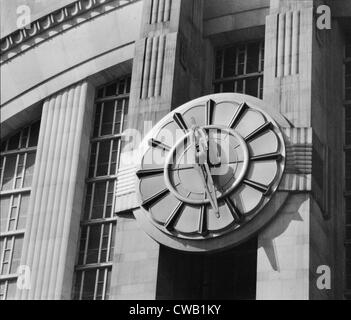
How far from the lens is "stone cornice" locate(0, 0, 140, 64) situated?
5312 cm

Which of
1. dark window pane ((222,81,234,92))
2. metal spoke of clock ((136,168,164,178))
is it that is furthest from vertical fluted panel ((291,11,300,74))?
metal spoke of clock ((136,168,164,178))

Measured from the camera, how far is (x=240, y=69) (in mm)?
49312

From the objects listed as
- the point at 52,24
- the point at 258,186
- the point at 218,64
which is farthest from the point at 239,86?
the point at 52,24

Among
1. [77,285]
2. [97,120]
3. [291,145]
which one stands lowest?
[77,285]

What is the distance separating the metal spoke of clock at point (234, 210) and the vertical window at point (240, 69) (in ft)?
21.8

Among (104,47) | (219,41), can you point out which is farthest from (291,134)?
(104,47)

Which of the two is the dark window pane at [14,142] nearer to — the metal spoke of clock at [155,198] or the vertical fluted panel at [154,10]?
the vertical fluted panel at [154,10]

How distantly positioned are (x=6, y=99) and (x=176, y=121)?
39.0ft

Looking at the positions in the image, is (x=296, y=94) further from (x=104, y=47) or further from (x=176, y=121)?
(x=104, y=47)

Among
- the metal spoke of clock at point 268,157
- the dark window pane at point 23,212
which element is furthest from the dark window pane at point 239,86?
the dark window pane at point 23,212

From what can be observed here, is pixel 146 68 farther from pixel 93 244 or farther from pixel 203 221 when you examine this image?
pixel 203 221

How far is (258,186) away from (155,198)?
3592 millimetres
